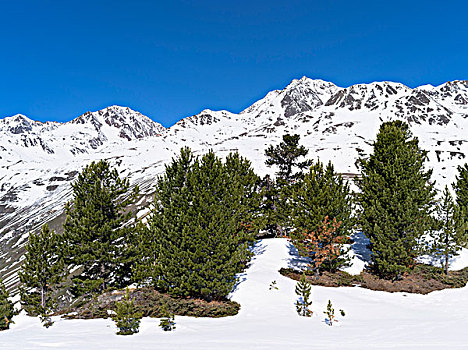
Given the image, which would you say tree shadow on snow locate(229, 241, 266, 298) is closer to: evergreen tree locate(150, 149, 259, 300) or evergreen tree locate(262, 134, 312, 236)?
evergreen tree locate(150, 149, 259, 300)

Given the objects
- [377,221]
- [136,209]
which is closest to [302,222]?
[377,221]

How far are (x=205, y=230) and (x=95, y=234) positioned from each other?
30.0 feet

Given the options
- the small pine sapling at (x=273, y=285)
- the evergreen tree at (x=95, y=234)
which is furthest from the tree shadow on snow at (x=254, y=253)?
the evergreen tree at (x=95, y=234)

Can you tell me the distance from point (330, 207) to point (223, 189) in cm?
849

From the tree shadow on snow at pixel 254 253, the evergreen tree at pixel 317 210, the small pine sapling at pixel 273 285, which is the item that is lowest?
the small pine sapling at pixel 273 285

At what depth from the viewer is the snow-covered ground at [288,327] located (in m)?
9.59

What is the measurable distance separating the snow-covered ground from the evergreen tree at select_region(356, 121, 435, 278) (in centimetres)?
300

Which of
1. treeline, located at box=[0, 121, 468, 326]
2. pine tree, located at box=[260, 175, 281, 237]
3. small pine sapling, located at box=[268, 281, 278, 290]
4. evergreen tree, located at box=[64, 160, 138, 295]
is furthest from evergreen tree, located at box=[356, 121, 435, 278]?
evergreen tree, located at box=[64, 160, 138, 295]

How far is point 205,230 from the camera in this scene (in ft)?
56.5

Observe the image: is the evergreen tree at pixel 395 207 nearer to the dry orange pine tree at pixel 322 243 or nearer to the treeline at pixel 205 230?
the treeline at pixel 205 230

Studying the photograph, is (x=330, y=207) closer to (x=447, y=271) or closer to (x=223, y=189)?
(x=223, y=189)

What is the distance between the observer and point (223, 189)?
19344 millimetres

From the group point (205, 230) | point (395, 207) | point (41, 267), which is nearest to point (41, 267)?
point (41, 267)

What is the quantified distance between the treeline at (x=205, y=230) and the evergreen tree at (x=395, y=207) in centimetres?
8
